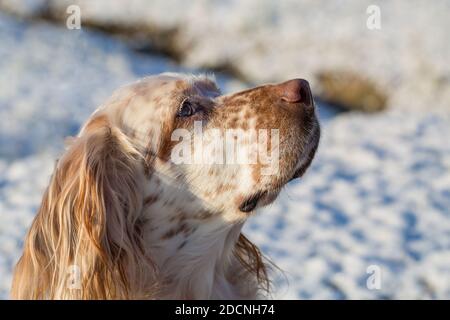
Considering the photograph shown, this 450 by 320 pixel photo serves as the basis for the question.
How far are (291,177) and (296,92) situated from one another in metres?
0.31

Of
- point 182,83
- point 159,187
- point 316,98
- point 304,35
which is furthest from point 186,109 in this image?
point 304,35

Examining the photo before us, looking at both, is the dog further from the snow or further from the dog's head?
the snow

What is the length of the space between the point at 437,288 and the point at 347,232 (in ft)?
2.81

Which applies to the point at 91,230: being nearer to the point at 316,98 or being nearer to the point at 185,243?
the point at 185,243

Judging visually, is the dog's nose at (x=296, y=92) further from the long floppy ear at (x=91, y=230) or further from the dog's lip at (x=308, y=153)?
the long floppy ear at (x=91, y=230)

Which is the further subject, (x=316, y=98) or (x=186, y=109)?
(x=316, y=98)

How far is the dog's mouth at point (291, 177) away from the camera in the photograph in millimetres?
2943

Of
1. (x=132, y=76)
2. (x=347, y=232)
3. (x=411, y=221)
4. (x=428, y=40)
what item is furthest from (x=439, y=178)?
(x=132, y=76)

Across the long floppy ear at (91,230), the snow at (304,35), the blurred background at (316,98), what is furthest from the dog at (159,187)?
the snow at (304,35)

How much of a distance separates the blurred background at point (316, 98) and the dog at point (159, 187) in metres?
1.56

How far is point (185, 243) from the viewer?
123 inches

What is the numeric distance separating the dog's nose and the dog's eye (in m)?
0.36

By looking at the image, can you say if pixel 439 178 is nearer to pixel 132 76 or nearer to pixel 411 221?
pixel 411 221
